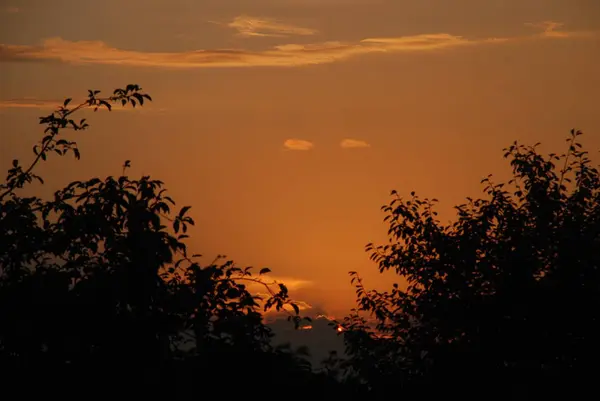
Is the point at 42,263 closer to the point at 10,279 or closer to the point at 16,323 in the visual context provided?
the point at 10,279

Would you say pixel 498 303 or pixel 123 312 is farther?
pixel 498 303

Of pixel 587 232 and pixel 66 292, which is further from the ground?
pixel 587 232

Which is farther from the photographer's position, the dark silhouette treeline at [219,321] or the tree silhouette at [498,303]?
the tree silhouette at [498,303]

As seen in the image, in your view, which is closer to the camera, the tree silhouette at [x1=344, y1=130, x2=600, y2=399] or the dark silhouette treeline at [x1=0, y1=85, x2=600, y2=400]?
the dark silhouette treeline at [x1=0, y1=85, x2=600, y2=400]

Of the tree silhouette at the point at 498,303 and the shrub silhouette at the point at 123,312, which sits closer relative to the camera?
the shrub silhouette at the point at 123,312

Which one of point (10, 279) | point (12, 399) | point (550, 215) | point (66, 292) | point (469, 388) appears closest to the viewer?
point (12, 399)

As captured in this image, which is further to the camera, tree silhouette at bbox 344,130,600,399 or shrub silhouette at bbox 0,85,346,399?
tree silhouette at bbox 344,130,600,399

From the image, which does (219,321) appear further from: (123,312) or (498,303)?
(498,303)

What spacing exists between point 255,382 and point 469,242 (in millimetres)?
15444

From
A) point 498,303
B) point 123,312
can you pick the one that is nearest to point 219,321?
point 123,312

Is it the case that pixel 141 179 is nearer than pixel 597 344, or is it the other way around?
pixel 141 179

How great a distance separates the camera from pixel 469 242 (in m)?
→ 29.4

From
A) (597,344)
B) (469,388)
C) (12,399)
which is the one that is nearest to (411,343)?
(469,388)

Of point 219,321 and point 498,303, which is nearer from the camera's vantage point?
point 219,321
